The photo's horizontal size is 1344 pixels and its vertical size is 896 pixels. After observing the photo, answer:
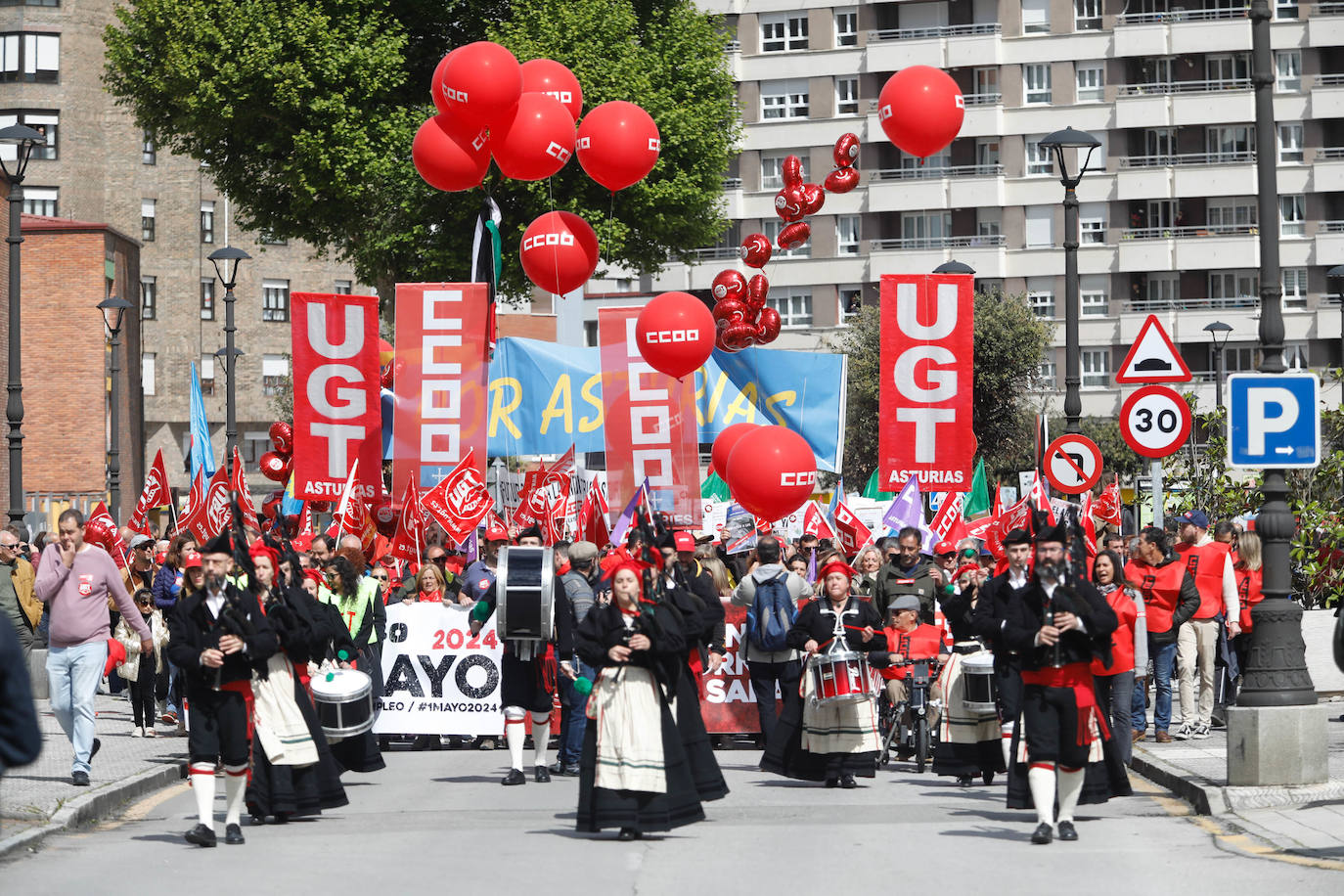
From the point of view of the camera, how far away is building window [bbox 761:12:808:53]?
71250 mm

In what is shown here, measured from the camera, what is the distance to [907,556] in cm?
1662

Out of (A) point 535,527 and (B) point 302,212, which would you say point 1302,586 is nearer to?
(A) point 535,527

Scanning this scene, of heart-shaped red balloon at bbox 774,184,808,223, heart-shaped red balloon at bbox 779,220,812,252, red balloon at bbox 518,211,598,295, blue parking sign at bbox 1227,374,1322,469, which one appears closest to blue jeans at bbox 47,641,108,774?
red balloon at bbox 518,211,598,295

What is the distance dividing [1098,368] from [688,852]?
198 feet

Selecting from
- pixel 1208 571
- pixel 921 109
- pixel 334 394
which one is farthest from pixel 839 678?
pixel 334 394

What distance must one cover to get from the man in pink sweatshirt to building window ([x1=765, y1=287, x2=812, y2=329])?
57.2m

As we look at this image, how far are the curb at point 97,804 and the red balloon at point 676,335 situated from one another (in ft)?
21.6

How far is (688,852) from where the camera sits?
11.2 m

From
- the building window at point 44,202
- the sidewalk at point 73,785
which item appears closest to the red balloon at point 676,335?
the sidewalk at point 73,785

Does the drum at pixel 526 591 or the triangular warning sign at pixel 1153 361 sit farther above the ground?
the triangular warning sign at pixel 1153 361

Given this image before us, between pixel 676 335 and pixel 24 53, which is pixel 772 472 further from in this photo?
pixel 24 53

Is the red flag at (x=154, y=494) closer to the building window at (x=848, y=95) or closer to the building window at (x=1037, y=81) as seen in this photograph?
the building window at (x=848, y=95)

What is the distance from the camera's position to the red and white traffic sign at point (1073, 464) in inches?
750

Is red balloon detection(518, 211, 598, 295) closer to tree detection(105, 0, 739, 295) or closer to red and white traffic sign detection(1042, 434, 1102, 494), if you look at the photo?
red and white traffic sign detection(1042, 434, 1102, 494)
